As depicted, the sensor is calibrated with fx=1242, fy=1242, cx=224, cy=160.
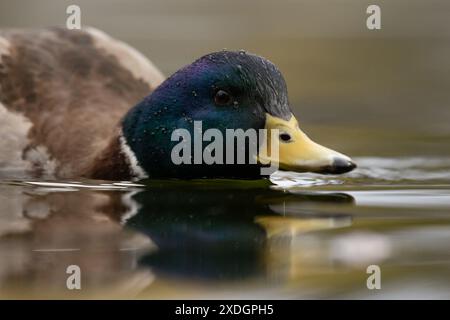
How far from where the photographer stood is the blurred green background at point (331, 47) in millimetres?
10008

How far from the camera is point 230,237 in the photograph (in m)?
6.29

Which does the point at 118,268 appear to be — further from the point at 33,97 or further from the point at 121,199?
the point at 33,97

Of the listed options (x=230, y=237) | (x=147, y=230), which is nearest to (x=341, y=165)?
(x=230, y=237)

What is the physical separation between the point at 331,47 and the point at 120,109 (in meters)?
4.32

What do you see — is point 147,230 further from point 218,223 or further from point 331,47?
point 331,47

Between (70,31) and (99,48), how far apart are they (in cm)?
32

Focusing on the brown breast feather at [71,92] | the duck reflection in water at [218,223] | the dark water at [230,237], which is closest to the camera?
the dark water at [230,237]

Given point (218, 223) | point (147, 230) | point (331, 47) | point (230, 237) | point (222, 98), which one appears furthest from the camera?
point (331, 47)

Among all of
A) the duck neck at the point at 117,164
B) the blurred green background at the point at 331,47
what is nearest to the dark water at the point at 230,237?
the duck neck at the point at 117,164

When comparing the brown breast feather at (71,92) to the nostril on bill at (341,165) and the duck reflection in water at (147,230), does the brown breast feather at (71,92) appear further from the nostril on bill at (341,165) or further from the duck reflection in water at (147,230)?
the nostril on bill at (341,165)

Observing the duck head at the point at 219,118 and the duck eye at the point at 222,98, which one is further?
the duck eye at the point at 222,98

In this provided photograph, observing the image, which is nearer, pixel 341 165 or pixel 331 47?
pixel 341 165

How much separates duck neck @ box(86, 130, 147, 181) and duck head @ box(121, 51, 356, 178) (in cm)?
5

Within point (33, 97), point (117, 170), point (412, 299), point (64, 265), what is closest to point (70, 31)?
point (33, 97)
